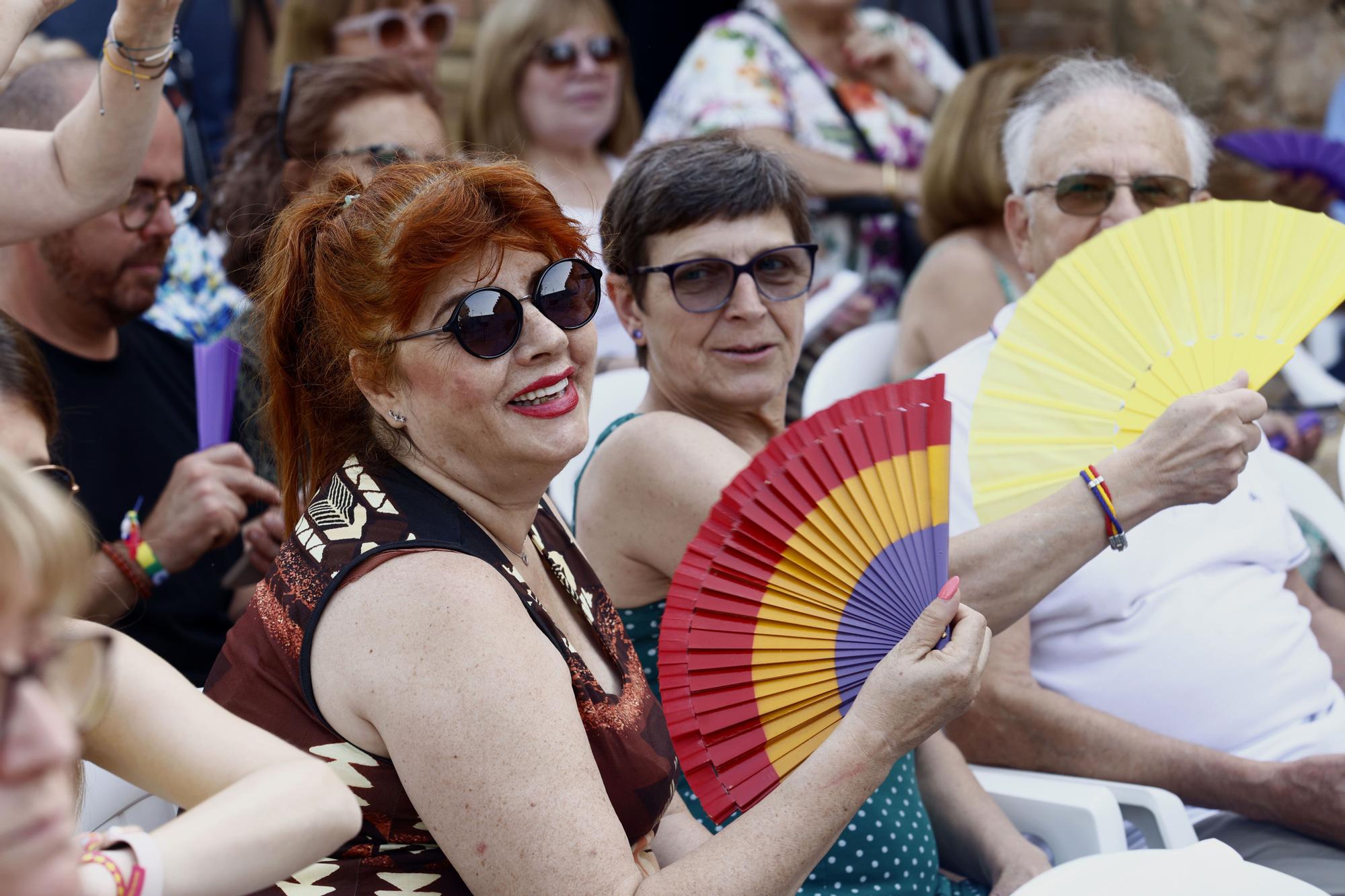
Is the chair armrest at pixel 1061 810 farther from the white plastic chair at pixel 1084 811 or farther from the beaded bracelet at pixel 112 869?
the beaded bracelet at pixel 112 869

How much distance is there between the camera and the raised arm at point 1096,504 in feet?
6.82

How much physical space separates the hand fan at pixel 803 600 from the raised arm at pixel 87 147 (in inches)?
46.8

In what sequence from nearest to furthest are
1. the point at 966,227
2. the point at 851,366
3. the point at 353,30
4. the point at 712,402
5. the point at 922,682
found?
the point at 922,682, the point at 712,402, the point at 851,366, the point at 966,227, the point at 353,30

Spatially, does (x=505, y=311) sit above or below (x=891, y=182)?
above

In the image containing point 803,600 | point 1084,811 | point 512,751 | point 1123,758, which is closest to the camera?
point 512,751

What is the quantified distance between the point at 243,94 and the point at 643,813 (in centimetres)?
389

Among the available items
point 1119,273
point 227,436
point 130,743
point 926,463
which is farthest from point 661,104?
point 130,743

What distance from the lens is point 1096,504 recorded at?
2080mm

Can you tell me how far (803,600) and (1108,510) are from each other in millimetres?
551

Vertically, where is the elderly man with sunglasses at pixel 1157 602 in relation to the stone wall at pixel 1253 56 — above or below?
below

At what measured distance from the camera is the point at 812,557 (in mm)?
1828

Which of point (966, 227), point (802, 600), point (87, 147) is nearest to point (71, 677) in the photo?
point (802, 600)

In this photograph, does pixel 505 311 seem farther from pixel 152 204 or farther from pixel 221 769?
pixel 152 204

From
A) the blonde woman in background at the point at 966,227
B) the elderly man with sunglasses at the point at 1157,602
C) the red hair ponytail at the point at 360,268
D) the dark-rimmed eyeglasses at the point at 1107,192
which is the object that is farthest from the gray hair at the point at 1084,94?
the red hair ponytail at the point at 360,268
